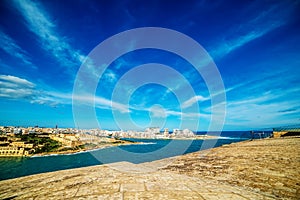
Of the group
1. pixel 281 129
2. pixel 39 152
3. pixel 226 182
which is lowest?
pixel 39 152

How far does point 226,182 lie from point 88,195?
2825mm

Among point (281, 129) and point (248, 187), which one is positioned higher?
point (281, 129)

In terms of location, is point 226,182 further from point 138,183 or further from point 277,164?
point 277,164

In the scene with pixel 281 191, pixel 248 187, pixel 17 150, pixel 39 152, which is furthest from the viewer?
pixel 39 152

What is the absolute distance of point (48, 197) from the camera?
2.64m

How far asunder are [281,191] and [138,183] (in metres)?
2.66

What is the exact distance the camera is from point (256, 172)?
4.13m

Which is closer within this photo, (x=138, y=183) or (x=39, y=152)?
(x=138, y=183)

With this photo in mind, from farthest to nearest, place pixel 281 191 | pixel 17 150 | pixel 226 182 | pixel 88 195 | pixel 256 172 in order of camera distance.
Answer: pixel 17 150 → pixel 256 172 → pixel 226 182 → pixel 281 191 → pixel 88 195

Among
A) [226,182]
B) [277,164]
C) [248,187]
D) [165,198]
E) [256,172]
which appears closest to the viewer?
[165,198]

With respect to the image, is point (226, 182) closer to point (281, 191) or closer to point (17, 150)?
point (281, 191)

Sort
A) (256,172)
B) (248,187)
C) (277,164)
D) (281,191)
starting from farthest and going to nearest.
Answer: (277,164), (256,172), (248,187), (281,191)

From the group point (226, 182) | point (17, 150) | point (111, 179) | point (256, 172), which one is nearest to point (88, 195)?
point (111, 179)

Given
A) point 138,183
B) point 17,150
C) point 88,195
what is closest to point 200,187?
point 138,183
